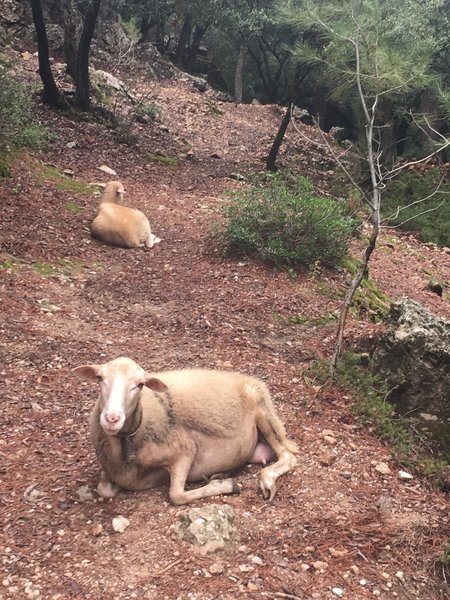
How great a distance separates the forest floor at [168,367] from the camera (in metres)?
3.69

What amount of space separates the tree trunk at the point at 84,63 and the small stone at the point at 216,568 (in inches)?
604

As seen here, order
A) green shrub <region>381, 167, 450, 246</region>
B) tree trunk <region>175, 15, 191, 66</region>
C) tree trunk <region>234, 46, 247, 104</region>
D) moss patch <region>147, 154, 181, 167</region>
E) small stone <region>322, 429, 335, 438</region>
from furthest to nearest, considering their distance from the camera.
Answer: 1. tree trunk <region>175, 15, 191, 66</region>
2. tree trunk <region>234, 46, 247, 104</region>
3. green shrub <region>381, 167, 450, 246</region>
4. moss patch <region>147, 154, 181, 167</region>
5. small stone <region>322, 429, 335, 438</region>

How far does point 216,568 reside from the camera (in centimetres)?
363

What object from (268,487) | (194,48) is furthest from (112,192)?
(194,48)

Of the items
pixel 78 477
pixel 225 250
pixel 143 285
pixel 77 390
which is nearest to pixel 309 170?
pixel 225 250

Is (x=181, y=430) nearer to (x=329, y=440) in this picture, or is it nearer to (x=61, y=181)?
(x=329, y=440)

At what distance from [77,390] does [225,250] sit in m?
4.60

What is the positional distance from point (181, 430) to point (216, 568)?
3.78 ft

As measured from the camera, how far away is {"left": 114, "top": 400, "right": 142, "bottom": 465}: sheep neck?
4.11 m

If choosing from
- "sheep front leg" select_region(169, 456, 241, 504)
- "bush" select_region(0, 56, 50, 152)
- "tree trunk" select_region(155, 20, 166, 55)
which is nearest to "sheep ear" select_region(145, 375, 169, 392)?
"sheep front leg" select_region(169, 456, 241, 504)

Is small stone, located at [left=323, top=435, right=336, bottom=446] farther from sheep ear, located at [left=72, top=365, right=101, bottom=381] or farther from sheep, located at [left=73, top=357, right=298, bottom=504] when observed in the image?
sheep ear, located at [left=72, top=365, right=101, bottom=381]

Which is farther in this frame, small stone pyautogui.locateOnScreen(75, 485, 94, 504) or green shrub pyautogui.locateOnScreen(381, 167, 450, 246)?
green shrub pyautogui.locateOnScreen(381, 167, 450, 246)

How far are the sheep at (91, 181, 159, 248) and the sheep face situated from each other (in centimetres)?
640

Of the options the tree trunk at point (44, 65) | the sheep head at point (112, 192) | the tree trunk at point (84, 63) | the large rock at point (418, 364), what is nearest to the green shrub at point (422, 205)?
the sheep head at point (112, 192)
